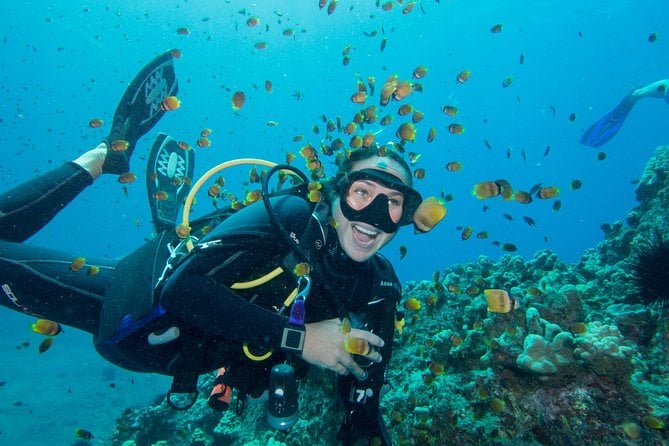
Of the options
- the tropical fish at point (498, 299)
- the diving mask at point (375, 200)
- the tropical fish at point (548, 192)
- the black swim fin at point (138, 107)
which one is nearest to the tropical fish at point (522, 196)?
the tropical fish at point (548, 192)

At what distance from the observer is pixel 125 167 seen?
607 centimetres

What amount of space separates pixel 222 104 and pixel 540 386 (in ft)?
361

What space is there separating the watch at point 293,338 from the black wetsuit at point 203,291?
6 centimetres

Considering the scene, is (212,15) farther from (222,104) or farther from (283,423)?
(283,423)

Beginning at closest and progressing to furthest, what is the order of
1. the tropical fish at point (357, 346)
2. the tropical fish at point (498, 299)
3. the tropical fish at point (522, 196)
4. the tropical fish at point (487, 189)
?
1. the tropical fish at point (357, 346)
2. the tropical fish at point (498, 299)
3. the tropical fish at point (487, 189)
4. the tropical fish at point (522, 196)

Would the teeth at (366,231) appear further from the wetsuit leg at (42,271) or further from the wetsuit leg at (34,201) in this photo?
the wetsuit leg at (34,201)

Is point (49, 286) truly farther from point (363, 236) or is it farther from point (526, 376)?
point (526, 376)

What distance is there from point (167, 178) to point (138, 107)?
56.0 inches

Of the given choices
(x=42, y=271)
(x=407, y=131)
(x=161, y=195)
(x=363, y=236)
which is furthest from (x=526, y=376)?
(x=161, y=195)

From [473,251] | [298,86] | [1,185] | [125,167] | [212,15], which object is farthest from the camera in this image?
[473,251]

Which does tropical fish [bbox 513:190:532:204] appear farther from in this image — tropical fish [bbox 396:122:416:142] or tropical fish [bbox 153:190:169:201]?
tropical fish [bbox 153:190:169:201]

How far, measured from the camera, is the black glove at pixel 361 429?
3.49 m

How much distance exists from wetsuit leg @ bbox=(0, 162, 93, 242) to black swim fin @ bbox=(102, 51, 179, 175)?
925 millimetres

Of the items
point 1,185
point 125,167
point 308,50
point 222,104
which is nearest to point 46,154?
point 1,185
